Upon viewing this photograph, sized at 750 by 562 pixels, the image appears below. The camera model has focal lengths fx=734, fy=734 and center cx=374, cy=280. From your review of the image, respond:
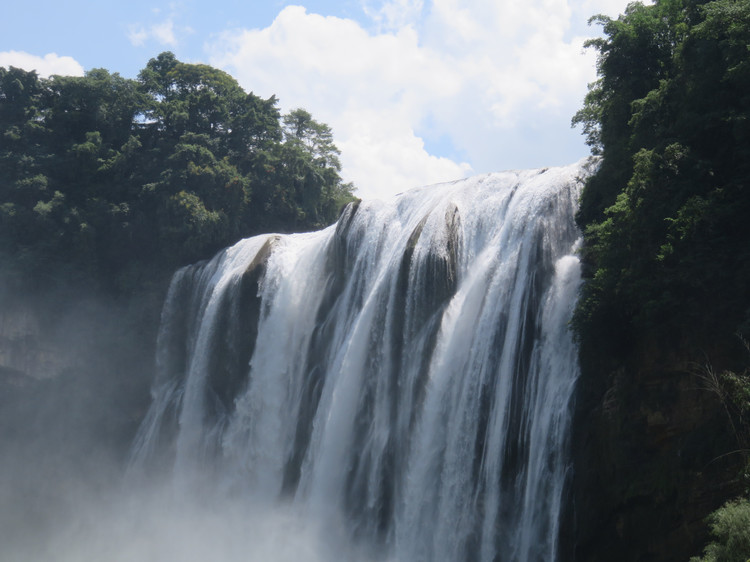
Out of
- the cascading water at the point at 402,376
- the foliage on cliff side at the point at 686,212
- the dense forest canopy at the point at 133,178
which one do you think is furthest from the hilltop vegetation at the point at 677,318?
the dense forest canopy at the point at 133,178

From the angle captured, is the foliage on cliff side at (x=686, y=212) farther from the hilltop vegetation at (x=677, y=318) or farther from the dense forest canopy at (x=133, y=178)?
the dense forest canopy at (x=133, y=178)

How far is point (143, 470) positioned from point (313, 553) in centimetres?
1324

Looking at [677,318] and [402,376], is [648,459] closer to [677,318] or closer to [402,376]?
[677,318]

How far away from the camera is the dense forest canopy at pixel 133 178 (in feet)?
116

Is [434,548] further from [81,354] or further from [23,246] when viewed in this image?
[23,246]

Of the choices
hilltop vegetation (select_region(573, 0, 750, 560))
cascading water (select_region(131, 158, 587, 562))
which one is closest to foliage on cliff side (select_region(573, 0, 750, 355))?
hilltop vegetation (select_region(573, 0, 750, 560))

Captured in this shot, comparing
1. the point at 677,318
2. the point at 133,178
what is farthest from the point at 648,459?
the point at 133,178

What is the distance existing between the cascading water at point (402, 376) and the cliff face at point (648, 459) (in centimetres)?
59

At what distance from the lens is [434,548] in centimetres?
1669

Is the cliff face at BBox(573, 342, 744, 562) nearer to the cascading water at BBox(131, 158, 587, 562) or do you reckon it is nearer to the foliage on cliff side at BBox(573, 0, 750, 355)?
the cascading water at BBox(131, 158, 587, 562)

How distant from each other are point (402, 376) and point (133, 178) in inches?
913

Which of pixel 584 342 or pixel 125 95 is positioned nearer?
pixel 584 342

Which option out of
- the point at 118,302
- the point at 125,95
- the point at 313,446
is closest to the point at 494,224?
the point at 313,446

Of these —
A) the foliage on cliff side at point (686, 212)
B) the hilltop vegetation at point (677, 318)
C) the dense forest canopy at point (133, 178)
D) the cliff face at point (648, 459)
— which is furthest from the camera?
the dense forest canopy at point (133, 178)
